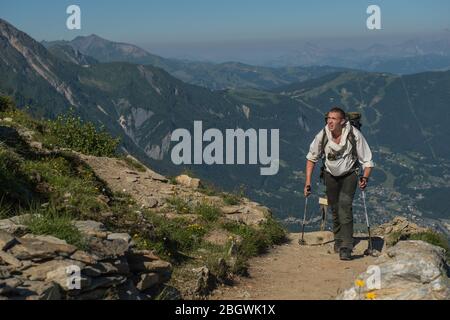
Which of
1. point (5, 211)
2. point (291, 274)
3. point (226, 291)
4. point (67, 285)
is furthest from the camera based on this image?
point (291, 274)

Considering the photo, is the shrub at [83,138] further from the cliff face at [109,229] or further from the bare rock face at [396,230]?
the bare rock face at [396,230]

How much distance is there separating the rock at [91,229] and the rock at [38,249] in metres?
0.81

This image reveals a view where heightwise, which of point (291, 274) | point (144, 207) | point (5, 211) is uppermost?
point (5, 211)

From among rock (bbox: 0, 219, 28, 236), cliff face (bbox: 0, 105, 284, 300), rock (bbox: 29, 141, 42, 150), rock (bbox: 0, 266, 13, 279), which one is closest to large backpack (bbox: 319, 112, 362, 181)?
cliff face (bbox: 0, 105, 284, 300)

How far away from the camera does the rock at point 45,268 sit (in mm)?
6828

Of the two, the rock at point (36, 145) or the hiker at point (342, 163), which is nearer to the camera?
the hiker at point (342, 163)

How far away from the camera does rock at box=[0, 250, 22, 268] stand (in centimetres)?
696


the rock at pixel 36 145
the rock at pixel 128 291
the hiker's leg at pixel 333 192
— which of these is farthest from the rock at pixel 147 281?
the rock at pixel 36 145

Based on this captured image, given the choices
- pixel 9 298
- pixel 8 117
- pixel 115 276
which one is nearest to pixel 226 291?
pixel 115 276

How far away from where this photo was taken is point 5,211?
31.9ft

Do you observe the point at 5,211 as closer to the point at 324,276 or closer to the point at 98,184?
the point at 98,184

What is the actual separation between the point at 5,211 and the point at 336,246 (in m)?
8.09

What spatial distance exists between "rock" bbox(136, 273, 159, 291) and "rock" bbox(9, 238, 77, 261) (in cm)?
136

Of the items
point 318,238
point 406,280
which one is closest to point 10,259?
point 406,280
